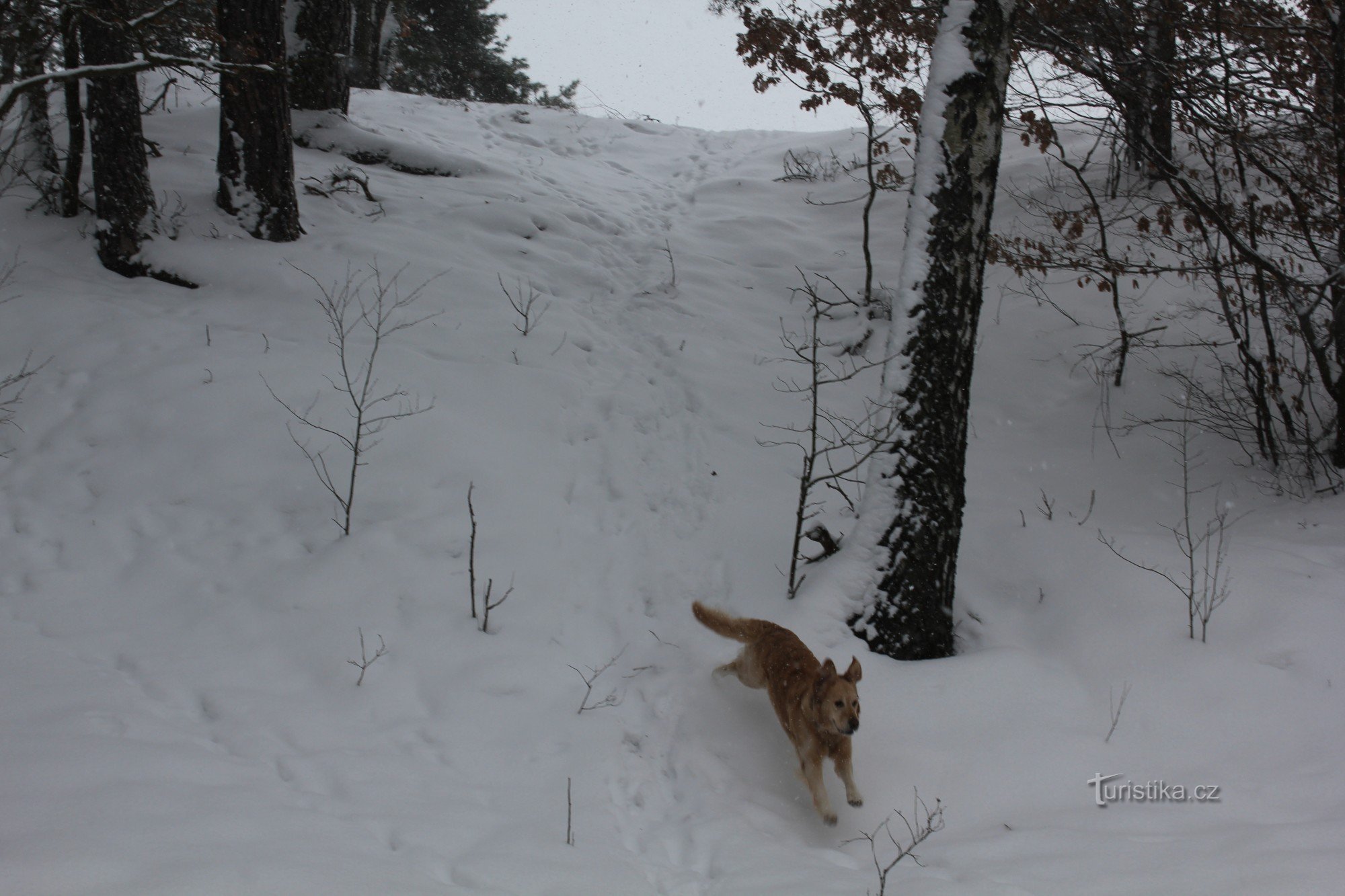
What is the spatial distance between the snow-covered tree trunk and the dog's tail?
70cm

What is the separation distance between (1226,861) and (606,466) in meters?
4.23

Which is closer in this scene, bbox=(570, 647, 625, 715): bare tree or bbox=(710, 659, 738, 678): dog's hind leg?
bbox=(570, 647, 625, 715): bare tree

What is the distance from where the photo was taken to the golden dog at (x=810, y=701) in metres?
3.30

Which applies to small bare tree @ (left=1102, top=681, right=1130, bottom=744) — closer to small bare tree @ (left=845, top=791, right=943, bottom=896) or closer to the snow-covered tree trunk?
the snow-covered tree trunk

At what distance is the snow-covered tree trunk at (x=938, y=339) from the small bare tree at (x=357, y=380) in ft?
10.7

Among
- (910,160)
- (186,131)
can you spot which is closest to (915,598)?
(186,131)

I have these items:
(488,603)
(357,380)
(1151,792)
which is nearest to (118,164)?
(357,380)

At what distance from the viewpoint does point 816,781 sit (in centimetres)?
337

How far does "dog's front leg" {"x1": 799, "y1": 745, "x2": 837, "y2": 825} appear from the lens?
3303 millimetres

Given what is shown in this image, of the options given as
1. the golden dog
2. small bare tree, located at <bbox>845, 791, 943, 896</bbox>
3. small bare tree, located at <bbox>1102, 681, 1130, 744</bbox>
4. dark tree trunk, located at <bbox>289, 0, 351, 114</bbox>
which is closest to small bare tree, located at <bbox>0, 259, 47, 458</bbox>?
dark tree trunk, located at <bbox>289, 0, 351, 114</bbox>

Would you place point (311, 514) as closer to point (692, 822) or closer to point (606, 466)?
point (606, 466)

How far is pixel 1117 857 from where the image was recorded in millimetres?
2689

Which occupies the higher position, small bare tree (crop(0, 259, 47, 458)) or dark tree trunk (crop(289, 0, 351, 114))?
dark tree trunk (crop(289, 0, 351, 114))

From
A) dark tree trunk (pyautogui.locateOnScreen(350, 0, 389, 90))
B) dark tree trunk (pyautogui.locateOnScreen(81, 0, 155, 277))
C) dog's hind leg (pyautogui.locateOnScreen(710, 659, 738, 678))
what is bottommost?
dog's hind leg (pyautogui.locateOnScreen(710, 659, 738, 678))
